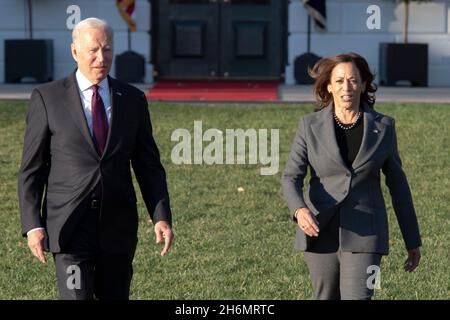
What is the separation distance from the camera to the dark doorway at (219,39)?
2327 cm

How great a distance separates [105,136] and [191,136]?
941 centimetres

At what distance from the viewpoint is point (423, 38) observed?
22.9 m

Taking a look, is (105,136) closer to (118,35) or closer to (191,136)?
(191,136)

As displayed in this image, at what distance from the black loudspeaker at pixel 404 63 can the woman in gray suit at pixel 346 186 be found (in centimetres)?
1609

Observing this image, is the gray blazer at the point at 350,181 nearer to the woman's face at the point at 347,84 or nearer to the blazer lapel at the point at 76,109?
the woman's face at the point at 347,84

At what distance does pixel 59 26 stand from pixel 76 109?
58.5 feet

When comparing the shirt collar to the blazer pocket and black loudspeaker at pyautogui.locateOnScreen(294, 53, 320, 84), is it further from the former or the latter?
black loudspeaker at pyautogui.locateOnScreen(294, 53, 320, 84)

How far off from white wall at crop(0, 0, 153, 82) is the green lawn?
754 centimetres

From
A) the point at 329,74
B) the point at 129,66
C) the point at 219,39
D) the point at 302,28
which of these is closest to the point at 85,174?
the point at 329,74

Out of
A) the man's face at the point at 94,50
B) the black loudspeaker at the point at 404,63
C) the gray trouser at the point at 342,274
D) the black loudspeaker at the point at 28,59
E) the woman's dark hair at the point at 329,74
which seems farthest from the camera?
the black loudspeaker at the point at 28,59

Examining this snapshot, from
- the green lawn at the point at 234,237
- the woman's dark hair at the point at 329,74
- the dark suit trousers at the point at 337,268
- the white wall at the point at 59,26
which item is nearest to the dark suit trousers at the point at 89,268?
the dark suit trousers at the point at 337,268

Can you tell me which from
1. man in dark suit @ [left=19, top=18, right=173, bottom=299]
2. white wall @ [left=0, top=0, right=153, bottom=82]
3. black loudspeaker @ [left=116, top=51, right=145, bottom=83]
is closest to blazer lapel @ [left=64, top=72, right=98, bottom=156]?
man in dark suit @ [left=19, top=18, right=173, bottom=299]

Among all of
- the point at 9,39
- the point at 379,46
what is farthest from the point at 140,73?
the point at 379,46

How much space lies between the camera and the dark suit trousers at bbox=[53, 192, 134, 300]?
573 cm
